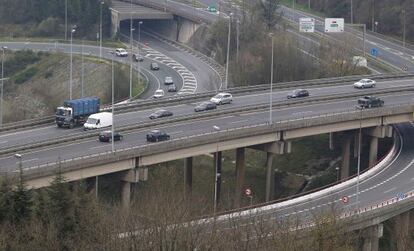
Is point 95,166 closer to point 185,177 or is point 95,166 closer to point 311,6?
point 185,177

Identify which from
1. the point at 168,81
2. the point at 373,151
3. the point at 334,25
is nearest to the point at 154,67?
the point at 168,81

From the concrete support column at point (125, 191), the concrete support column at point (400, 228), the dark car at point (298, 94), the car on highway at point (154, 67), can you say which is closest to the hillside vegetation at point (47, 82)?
the car on highway at point (154, 67)

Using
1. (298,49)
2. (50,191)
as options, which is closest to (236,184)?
(50,191)

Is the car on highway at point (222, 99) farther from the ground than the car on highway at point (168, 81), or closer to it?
farther from the ground

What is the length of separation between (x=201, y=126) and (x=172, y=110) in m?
6.88

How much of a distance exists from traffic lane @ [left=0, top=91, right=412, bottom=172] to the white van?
3.09 metres

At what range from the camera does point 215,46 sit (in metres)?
120

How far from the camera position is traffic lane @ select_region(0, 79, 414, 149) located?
65.6m

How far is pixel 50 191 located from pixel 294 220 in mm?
15216

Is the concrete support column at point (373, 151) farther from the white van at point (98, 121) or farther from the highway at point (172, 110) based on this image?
the white van at point (98, 121)

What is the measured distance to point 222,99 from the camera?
79125mm

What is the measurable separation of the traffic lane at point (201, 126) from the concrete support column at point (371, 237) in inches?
574

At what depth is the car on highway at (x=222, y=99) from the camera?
78619mm

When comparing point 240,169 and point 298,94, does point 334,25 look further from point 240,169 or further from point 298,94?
point 240,169
